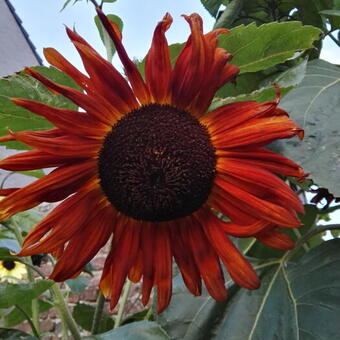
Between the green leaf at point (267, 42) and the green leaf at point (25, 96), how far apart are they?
0.13 metres

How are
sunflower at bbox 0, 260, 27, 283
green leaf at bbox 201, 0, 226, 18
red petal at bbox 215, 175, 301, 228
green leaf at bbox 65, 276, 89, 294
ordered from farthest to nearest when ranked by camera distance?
sunflower at bbox 0, 260, 27, 283
green leaf at bbox 65, 276, 89, 294
green leaf at bbox 201, 0, 226, 18
red petal at bbox 215, 175, 301, 228

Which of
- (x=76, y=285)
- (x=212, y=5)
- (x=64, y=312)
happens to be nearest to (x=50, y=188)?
(x=64, y=312)

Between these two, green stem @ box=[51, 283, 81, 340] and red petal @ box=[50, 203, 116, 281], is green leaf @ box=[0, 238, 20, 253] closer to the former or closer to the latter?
green stem @ box=[51, 283, 81, 340]

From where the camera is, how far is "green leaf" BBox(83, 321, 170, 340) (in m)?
0.46

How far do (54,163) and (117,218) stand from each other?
75 millimetres

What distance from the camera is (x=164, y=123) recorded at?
385mm

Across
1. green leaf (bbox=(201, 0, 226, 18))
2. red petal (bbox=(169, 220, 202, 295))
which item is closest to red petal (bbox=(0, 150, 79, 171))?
red petal (bbox=(169, 220, 202, 295))

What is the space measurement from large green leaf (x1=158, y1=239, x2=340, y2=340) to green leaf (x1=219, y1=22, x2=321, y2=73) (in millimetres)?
161

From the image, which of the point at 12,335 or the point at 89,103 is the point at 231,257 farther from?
the point at 12,335

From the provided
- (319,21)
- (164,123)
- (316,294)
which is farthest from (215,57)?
(319,21)

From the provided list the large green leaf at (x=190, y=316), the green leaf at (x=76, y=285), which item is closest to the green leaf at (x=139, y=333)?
the large green leaf at (x=190, y=316)

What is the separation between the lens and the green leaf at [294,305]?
1.41ft

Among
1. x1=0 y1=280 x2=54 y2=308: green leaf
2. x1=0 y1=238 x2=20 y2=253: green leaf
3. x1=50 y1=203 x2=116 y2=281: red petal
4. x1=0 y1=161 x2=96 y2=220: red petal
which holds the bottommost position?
x1=0 y1=238 x2=20 y2=253: green leaf

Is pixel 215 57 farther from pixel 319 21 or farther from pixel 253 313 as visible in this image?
pixel 319 21
